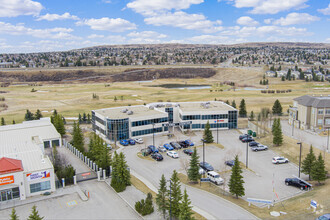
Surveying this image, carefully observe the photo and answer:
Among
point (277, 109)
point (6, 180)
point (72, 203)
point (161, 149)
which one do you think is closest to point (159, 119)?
point (161, 149)

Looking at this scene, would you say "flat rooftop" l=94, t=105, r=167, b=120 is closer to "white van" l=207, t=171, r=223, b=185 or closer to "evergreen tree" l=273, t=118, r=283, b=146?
"evergreen tree" l=273, t=118, r=283, b=146

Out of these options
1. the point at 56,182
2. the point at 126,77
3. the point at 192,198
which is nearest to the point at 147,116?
the point at 56,182

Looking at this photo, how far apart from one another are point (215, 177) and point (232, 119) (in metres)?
27.3

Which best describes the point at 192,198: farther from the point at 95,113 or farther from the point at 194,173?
the point at 95,113

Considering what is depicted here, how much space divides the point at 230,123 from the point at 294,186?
1089 inches

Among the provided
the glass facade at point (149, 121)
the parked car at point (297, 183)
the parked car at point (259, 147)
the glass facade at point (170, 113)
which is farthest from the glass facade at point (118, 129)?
the parked car at point (297, 183)

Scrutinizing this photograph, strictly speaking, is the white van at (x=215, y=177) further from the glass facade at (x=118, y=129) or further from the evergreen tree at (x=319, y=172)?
the glass facade at (x=118, y=129)

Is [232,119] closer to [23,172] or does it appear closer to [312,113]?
[312,113]

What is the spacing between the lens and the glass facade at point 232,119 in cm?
6088

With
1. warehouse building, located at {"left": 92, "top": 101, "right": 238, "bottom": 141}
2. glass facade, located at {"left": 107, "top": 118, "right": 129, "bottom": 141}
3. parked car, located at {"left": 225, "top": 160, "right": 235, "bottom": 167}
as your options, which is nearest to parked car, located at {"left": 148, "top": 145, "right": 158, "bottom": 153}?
warehouse building, located at {"left": 92, "top": 101, "right": 238, "bottom": 141}

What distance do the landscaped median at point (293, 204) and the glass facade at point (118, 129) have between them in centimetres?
2372

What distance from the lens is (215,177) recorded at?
35.8 metres

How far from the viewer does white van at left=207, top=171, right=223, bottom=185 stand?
35.2 metres

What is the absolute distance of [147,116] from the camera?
56.6 metres
